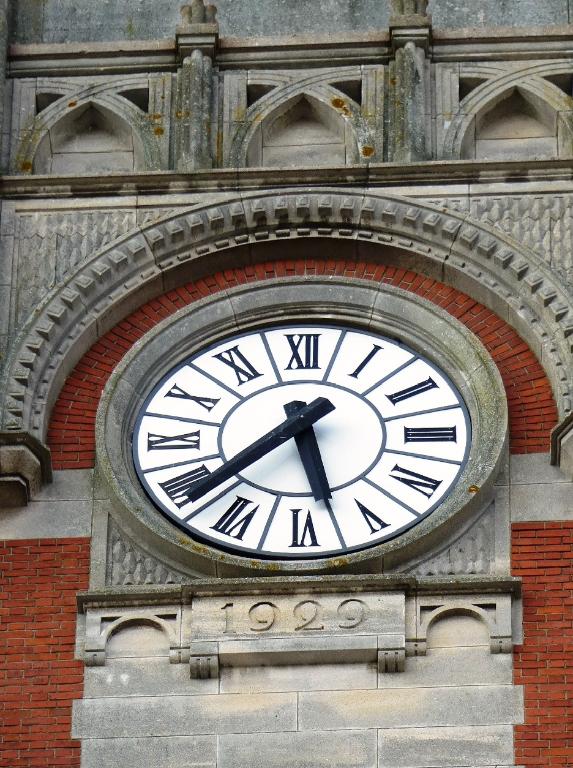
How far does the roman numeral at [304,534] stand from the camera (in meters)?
18.8

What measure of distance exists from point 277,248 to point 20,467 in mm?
2609

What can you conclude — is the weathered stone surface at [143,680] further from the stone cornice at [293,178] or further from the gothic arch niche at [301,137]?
the gothic arch niche at [301,137]

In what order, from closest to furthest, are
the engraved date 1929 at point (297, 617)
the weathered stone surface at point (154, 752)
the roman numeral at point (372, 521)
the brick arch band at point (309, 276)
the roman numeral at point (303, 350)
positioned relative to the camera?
the weathered stone surface at point (154, 752)
the engraved date 1929 at point (297, 617)
the roman numeral at point (372, 521)
the brick arch band at point (309, 276)
the roman numeral at point (303, 350)

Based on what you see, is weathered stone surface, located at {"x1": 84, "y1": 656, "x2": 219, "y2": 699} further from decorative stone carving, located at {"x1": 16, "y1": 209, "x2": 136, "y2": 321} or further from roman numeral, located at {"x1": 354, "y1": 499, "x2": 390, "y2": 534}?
decorative stone carving, located at {"x1": 16, "y1": 209, "x2": 136, "y2": 321}

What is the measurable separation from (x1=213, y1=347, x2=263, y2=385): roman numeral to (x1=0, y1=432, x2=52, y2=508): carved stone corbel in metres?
1.43

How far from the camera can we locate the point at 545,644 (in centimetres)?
1834

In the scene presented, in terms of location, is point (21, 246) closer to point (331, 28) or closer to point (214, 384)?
point (214, 384)

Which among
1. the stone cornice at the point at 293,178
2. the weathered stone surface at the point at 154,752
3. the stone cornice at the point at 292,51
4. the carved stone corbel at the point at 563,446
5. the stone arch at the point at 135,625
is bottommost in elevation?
the weathered stone surface at the point at 154,752

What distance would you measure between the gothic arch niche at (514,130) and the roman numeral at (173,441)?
3.18 metres

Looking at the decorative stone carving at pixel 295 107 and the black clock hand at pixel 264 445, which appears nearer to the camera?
the black clock hand at pixel 264 445

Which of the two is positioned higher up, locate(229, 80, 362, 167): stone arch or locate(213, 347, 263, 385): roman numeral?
locate(229, 80, 362, 167): stone arch

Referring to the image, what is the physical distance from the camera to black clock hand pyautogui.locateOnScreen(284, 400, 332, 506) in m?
19.1

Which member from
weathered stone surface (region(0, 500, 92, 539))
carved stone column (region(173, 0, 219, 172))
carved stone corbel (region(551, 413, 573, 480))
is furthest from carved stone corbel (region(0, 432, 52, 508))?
carved stone corbel (region(551, 413, 573, 480))

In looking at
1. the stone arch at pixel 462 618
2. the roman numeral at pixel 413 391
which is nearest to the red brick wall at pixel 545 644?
the stone arch at pixel 462 618
